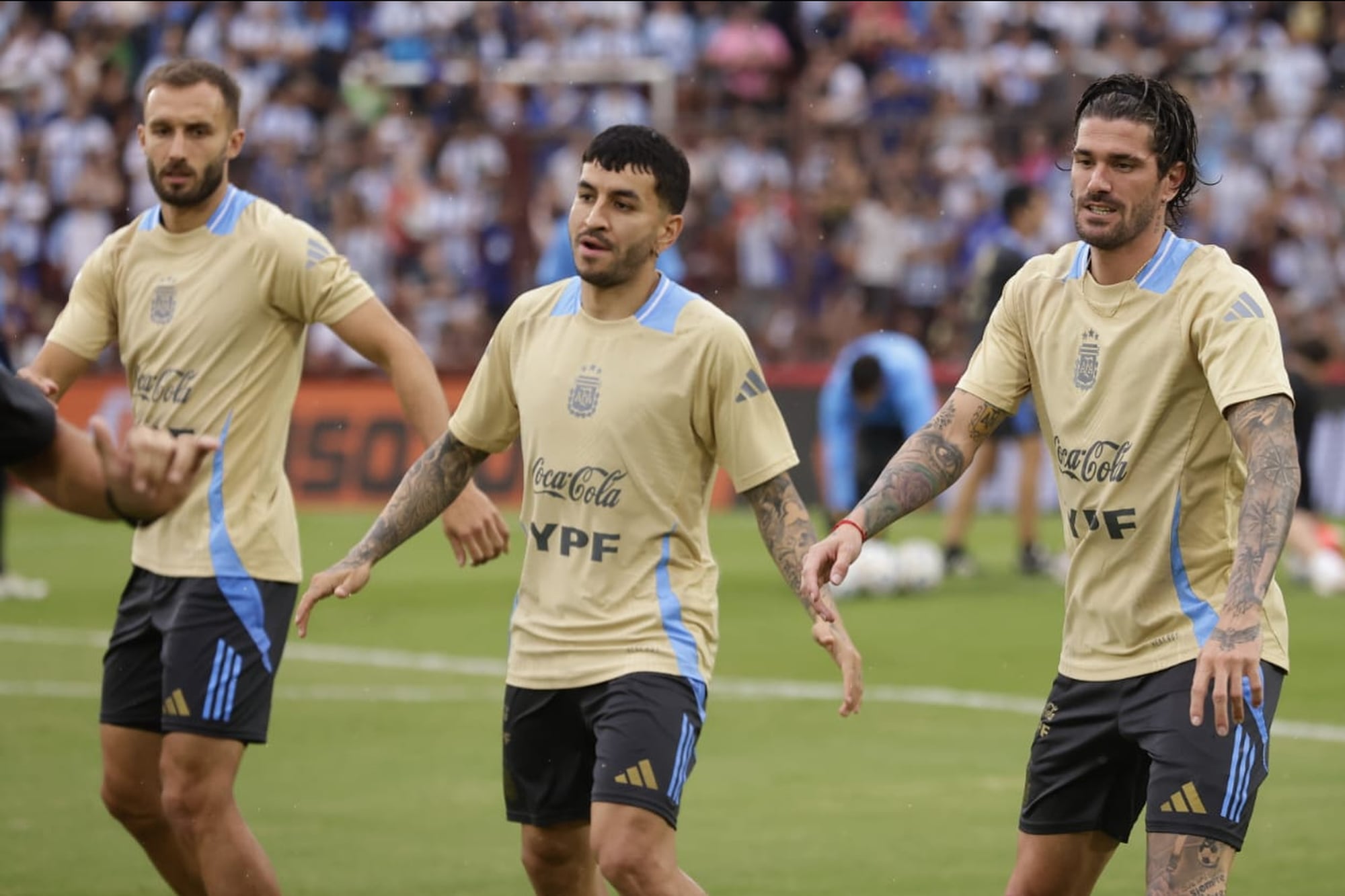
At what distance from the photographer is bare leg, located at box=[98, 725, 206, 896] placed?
21.7 feet

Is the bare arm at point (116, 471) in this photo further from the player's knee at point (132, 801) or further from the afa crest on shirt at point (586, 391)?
the player's knee at point (132, 801)

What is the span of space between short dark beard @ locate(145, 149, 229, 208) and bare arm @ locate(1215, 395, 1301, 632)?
10.9 ft

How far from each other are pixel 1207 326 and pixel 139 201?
2346cm

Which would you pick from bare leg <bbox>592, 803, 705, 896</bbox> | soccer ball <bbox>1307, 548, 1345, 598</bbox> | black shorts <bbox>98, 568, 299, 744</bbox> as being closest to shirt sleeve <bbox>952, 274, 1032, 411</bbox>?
bare leg <bbox>592, 803, 705, 896</bbox>

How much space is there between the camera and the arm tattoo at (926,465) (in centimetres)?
582

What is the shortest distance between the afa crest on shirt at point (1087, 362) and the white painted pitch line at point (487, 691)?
18.8ft

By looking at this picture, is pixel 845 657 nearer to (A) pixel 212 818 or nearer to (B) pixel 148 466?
(A) pixel 212 818

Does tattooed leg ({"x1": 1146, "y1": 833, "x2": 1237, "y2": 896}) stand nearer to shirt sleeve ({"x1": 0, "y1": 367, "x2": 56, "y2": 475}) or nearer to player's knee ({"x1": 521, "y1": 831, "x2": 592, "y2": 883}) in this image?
player's knee ({"x1": 521, "y1": 831, "x2": 592, "y2": 883})

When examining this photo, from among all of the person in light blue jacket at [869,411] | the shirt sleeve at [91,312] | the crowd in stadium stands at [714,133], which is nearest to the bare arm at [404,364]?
the shirt sleeve at [91,312]

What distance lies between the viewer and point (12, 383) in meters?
4.54

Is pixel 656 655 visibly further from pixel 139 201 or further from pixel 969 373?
pixel 139 201

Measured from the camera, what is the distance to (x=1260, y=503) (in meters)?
5.09

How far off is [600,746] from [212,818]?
1.30m

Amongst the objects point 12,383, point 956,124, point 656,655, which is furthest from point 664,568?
point 956,124
